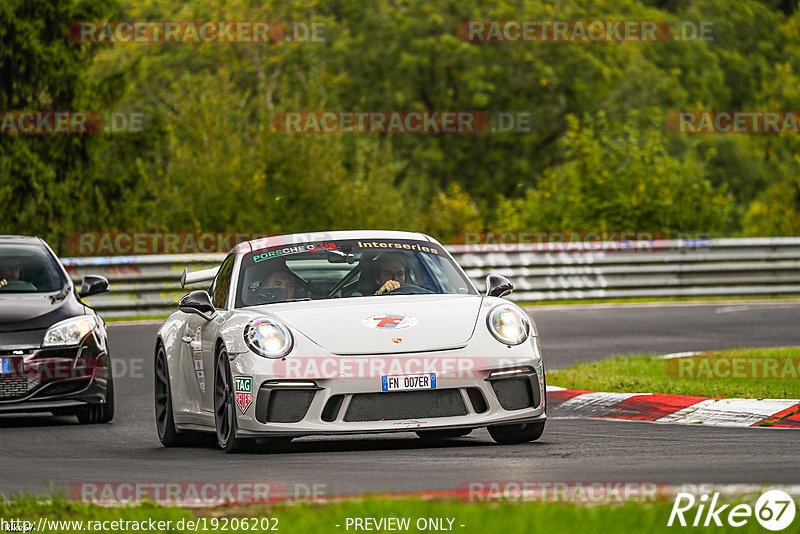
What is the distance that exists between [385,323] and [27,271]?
16.9 ft

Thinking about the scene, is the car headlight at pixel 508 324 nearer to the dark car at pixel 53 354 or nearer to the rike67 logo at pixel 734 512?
the rike67 logo at pixel 734 512

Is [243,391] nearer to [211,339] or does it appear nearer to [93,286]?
[211,339]

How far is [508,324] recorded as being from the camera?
899 cm

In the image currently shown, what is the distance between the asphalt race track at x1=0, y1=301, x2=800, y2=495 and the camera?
23.1ft

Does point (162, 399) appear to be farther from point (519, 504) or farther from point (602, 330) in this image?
point (602, 330)

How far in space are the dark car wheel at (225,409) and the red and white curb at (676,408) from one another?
3.14m

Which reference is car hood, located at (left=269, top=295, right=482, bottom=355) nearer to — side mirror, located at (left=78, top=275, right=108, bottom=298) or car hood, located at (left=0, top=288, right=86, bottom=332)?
car hood, located at (left=0, top=288, right=86, bottom=332)

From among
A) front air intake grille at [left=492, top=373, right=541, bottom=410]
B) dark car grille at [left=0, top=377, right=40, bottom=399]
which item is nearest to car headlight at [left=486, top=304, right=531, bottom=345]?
front air intake grille at [left=492, top=373, right=541, bottom=410]

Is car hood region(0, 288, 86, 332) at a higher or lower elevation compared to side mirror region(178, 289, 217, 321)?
lower

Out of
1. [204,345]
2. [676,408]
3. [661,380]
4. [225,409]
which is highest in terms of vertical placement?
[204,345]

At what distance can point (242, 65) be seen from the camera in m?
50.4

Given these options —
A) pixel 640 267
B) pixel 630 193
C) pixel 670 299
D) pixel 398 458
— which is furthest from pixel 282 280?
pixel 630 193

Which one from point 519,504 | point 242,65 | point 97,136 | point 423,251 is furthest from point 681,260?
point 242,65

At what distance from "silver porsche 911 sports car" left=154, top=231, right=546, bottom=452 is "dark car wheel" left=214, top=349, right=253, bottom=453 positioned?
0.03ft
